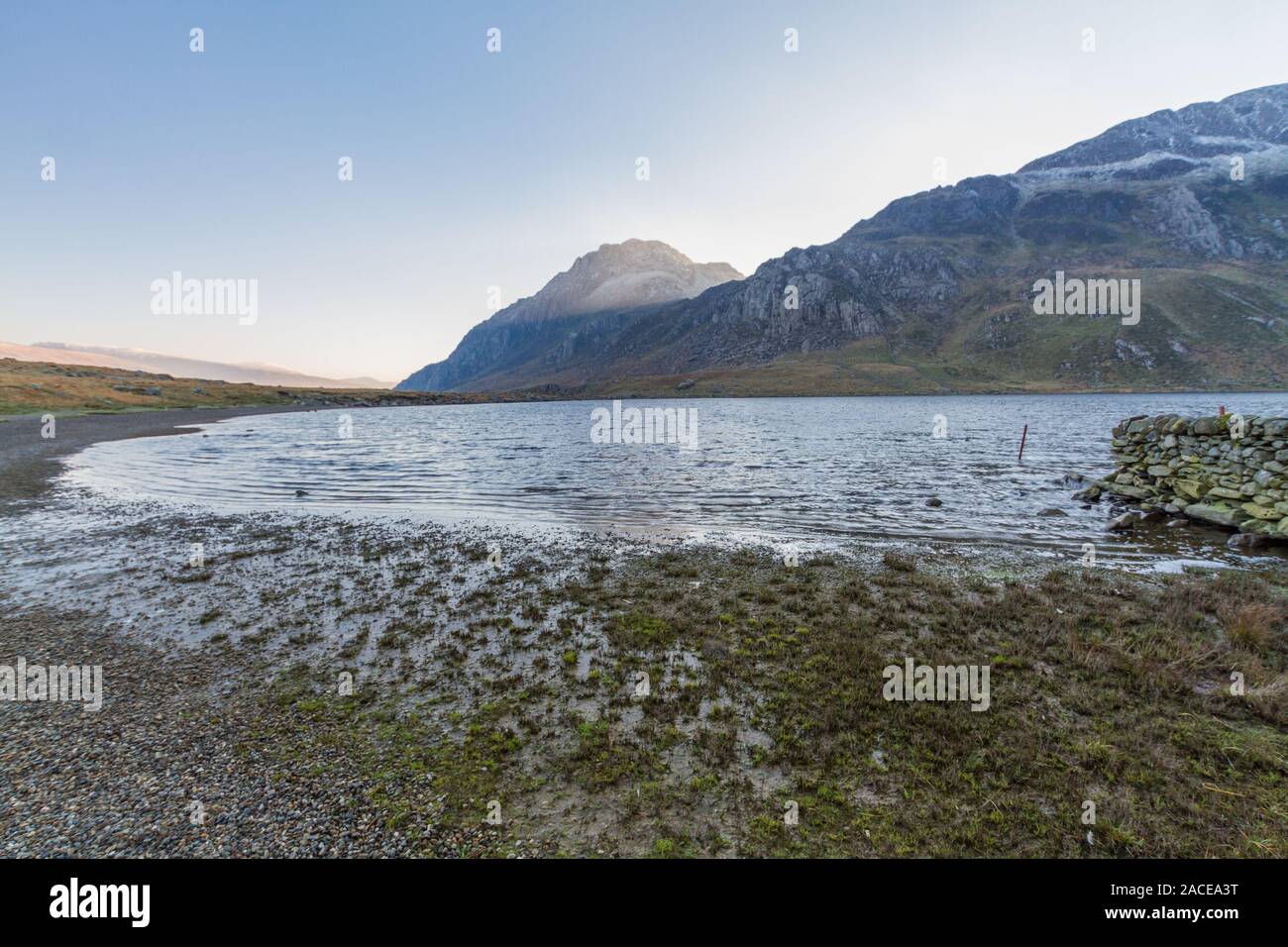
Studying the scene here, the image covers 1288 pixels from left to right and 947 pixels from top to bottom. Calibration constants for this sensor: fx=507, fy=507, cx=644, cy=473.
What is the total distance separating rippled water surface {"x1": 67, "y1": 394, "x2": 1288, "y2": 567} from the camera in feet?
79.9

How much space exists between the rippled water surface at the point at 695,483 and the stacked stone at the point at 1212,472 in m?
1.66

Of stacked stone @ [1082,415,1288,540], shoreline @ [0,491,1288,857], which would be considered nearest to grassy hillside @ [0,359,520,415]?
shoreline @ [0,491,1288,857]

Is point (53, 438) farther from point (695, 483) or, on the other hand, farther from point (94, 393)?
point (94, 393)

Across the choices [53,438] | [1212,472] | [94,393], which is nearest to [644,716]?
[1212,472]

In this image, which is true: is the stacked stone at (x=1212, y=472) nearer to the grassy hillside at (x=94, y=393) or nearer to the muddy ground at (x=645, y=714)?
the muddy ground at (x=645, y=714)

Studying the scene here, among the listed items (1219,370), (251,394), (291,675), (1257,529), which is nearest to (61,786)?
(291,675)

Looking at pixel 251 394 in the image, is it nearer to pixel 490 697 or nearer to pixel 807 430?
pixel 807 430

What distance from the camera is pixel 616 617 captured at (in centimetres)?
1424

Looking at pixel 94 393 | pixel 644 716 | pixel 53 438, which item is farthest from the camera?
pixel 94 393

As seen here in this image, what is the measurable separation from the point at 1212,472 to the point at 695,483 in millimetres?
27008

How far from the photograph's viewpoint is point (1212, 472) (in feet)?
79.9

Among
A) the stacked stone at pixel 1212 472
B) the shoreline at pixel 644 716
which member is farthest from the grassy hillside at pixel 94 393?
the stacked stone at pixel 1212 472

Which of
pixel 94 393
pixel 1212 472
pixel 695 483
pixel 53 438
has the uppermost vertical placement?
pixel 94 393

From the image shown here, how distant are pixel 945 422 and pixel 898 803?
100308 mm
